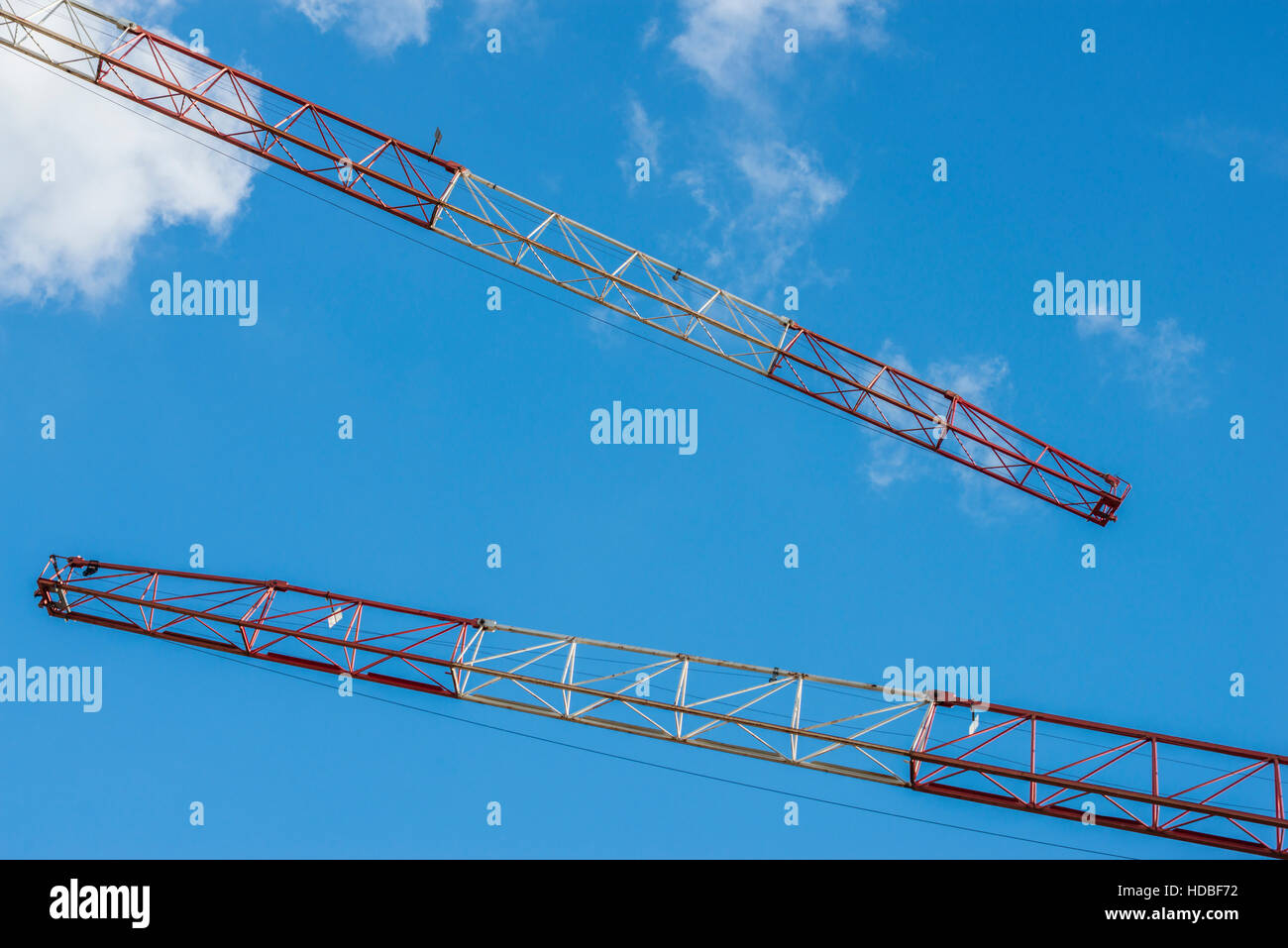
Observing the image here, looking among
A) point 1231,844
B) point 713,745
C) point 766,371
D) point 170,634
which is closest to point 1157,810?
point 1231,844

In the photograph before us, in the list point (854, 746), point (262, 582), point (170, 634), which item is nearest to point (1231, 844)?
point (854, 746)

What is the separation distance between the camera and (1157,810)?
3775cm

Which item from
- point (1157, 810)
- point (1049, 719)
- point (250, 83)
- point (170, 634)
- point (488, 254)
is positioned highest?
point (250, 83)

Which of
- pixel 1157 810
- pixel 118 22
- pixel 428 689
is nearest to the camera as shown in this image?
pixel 1157 810

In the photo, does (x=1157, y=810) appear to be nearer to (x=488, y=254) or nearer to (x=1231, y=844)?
(x=1231, y=844)

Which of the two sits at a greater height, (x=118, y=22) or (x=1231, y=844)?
(x=118, y=22)

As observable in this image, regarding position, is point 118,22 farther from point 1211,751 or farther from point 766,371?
point 1211,751

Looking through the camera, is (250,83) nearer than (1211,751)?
No

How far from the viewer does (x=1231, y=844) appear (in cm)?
3800

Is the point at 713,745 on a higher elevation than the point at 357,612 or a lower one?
lower

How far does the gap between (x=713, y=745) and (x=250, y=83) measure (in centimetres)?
2834

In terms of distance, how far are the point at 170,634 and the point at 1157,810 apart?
30.9 metres
